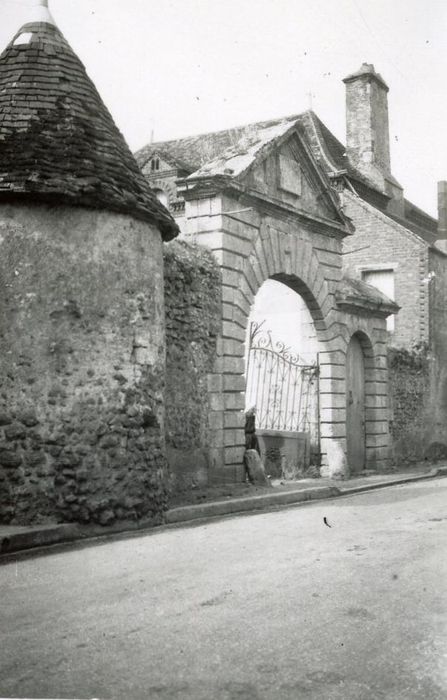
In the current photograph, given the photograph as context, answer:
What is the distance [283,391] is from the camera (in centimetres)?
1552

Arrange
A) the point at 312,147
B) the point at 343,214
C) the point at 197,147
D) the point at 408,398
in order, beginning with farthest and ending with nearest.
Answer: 1. the point at 197,147
2. the point at 312,147
3. the point at 408,398
4. the point at 343,214

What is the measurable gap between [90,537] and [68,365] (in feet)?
5.83

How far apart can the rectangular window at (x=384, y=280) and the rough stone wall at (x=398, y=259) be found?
0.52ft

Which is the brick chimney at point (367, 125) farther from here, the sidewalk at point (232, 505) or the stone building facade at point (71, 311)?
the stone building facade at point (71, 311)

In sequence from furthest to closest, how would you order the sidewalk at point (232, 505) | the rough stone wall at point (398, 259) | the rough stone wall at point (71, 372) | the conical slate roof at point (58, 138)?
the rough stone wall at point (398, 259)
the conical slate roof at point (58, 138)
the rough stone wall at point (71, 372)
the sidewalk at point (232, 505)

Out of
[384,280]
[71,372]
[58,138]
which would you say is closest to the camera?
[71,372]

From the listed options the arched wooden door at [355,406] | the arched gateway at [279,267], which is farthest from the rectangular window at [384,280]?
the arched wooden door at [355,406]

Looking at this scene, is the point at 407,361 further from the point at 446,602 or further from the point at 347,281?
the point at 446,602

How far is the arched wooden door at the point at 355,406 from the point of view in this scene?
52.9 ft

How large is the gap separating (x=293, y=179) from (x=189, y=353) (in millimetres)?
4645

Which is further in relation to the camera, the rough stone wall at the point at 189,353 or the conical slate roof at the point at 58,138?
the rough stone wall at the point at 189,353

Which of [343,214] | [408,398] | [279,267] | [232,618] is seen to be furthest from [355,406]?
[232,618]

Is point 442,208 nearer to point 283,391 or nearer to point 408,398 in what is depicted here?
point 408,398

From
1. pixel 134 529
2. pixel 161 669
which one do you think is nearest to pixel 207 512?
pixel 134 529
